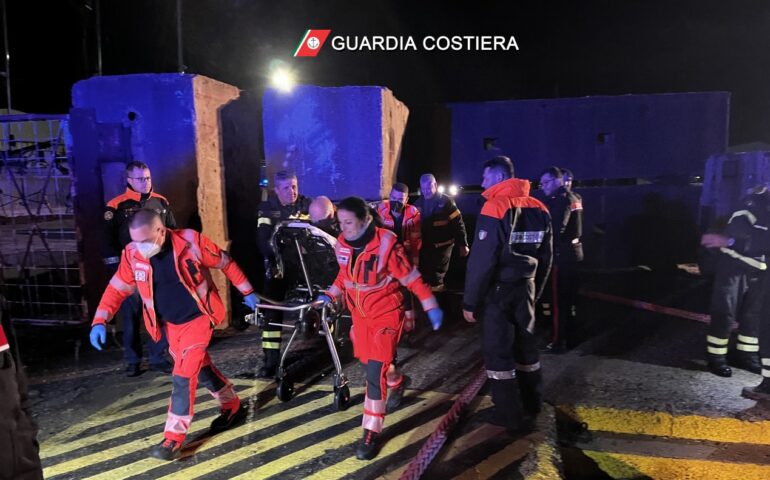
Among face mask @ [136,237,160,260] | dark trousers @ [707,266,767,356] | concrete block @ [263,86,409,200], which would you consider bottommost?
dark trousers @ [707,266,767,356]

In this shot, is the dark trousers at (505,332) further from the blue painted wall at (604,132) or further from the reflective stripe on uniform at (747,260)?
the blue painted wall at (604,132)

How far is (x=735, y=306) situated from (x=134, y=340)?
232 inches

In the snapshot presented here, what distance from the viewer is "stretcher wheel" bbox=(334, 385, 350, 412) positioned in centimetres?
431

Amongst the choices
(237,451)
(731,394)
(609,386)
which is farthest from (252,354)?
(731,394)

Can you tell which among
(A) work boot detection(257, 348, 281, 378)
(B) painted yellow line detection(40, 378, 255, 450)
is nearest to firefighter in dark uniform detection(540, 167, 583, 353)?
(A) work boot detection(257, 348, 281, 378)

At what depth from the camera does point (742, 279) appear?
4961mm

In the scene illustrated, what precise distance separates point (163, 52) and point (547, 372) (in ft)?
40.5

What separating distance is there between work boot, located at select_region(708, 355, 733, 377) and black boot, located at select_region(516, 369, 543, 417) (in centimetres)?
217

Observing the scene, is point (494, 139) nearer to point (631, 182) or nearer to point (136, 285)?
point (631, 182)

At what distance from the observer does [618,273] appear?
950cm

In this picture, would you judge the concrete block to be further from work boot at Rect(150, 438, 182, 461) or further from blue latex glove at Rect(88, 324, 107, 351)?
work boot at Rect(150, 438, 182, 461)

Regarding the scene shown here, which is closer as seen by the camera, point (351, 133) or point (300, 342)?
point (300, 342)

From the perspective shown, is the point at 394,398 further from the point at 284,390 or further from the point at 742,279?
the point at 742,279

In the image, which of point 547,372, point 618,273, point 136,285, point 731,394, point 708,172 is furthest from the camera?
point 618,273
